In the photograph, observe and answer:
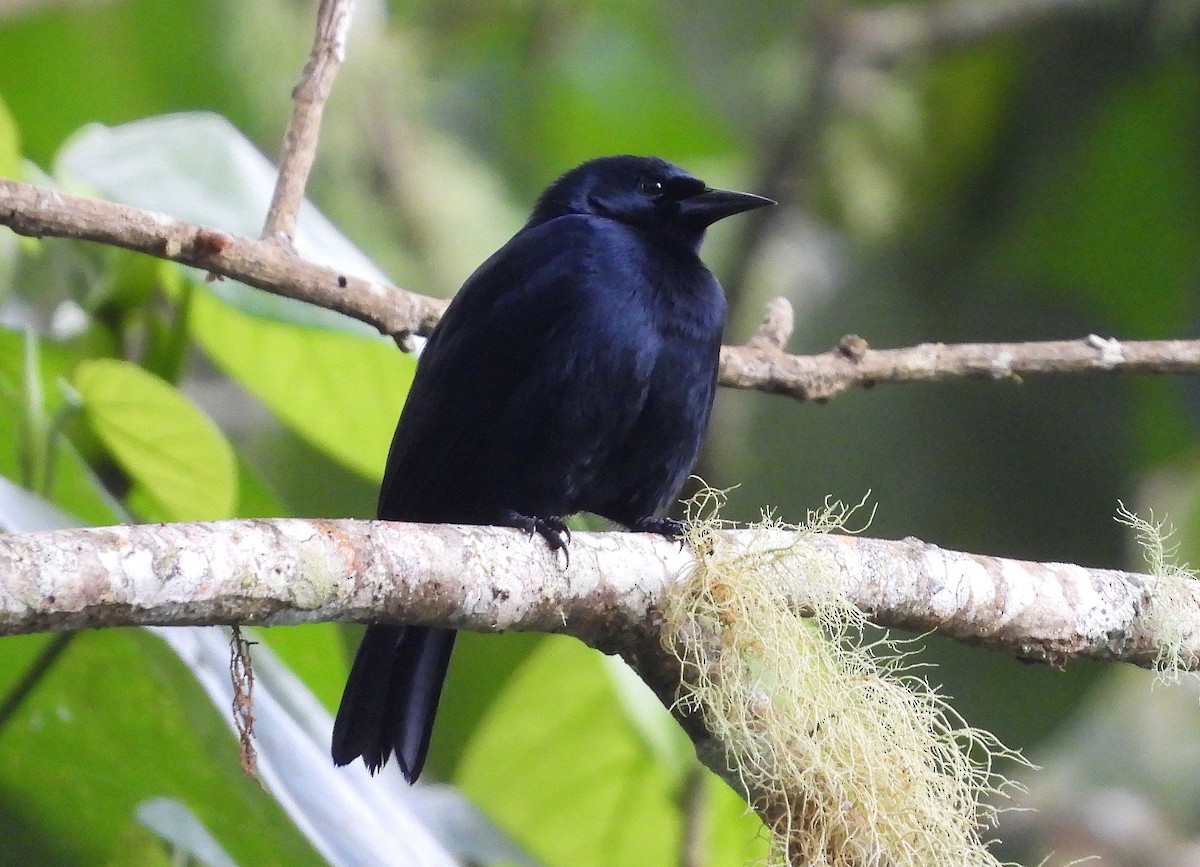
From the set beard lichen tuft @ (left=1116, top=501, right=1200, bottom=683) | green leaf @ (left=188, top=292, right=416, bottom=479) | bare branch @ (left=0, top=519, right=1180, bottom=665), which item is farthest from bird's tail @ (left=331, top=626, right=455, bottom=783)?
beard lichen tuft @ (left=1116, top=501, right=1200, bottom=683)

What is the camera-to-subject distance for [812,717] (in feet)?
5.91

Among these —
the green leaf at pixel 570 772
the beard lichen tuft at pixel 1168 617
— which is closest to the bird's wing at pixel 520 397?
the green leaf at pixel 570 772

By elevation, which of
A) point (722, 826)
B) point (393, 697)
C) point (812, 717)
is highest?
point (812, 717)

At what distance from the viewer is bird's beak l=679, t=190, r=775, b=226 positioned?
276 centimetres

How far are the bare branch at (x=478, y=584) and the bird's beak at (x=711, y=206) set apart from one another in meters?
0.98

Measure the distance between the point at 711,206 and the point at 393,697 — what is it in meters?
1.07

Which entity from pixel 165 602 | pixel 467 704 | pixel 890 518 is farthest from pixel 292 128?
pixel 890 518

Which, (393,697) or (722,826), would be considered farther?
(722,826)

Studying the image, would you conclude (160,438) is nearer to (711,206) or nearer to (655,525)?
(655,525)

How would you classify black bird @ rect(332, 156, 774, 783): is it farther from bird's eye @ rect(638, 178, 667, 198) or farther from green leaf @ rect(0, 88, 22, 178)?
green leaf @ rect(0, 88, 22, 178)

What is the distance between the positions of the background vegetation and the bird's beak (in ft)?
2.60

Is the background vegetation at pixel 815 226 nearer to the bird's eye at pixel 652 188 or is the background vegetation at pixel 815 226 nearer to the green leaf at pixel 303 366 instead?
the green leaf at pixel 303 366

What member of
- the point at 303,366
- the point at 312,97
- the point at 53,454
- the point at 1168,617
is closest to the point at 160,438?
the point at 53,454

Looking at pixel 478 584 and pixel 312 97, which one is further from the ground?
pixel 312 97
